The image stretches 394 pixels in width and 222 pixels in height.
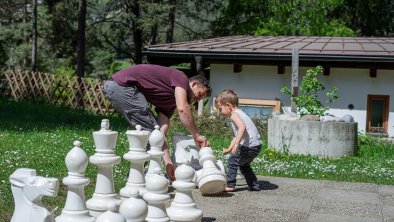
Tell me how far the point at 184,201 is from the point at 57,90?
19681mm

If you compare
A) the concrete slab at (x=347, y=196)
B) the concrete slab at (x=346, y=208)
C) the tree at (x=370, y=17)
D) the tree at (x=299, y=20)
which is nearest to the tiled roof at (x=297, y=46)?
the concrete slab at (x=347, y=196)

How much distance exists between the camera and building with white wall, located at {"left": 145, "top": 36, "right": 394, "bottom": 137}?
49.2 ft

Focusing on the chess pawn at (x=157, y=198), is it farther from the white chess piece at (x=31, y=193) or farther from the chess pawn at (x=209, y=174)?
the chess pawn at (x=209, y=174)

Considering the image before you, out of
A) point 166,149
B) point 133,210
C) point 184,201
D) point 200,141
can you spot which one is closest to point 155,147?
point 184,201

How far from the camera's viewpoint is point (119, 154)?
9.57 meters

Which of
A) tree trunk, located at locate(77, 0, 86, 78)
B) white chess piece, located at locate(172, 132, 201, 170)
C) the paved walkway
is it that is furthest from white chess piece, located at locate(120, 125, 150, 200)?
tree trunk, located at locate(77, 0, 86, 78)

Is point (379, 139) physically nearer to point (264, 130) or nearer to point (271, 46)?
point (264, 130)

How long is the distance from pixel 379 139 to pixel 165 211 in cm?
1121

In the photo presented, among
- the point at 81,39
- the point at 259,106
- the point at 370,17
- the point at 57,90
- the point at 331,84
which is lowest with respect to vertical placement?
the point at 259,106

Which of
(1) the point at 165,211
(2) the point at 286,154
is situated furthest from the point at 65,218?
(2) the point at 286,154

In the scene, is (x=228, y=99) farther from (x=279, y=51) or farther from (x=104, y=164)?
(x=279, y=51)

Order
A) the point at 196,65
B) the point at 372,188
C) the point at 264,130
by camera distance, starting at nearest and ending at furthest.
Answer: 1. the point at 372,188
2. the point at 264,130
3. the point at 196,65

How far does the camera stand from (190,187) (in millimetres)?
4457

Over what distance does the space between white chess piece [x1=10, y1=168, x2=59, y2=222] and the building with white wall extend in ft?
39.6
